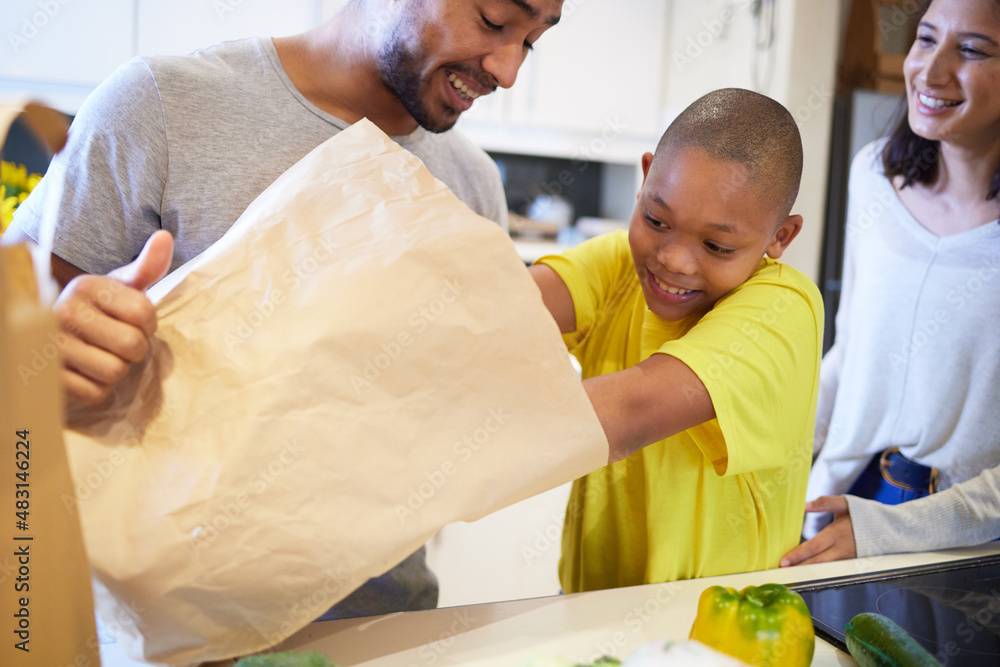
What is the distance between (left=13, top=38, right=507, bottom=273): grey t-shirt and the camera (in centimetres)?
76

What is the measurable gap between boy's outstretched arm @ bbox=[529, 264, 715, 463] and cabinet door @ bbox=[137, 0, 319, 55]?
189 centimetres

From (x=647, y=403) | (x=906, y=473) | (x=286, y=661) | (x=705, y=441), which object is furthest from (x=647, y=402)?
(x=906, y=473)

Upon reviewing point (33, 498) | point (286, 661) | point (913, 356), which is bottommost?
point (913, 356)

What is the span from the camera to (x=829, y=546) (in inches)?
34.4

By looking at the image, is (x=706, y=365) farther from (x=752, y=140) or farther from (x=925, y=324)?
(x=925, y=324)

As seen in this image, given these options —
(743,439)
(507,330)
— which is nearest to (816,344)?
(743,439)

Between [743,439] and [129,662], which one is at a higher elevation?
[743,439]

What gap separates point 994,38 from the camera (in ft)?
3.31

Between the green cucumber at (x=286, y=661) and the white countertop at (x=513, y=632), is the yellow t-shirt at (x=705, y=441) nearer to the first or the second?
the white countertop at (x=513, y=632)

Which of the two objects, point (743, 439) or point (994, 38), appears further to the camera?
point (994, 38)

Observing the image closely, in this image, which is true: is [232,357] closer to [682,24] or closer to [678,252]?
[678,252]

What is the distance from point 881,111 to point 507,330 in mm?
2044

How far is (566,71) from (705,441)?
211 cm

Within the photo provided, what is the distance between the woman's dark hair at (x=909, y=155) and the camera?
3.95 ft
